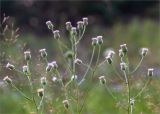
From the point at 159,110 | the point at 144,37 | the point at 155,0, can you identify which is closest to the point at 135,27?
the point at 144,37

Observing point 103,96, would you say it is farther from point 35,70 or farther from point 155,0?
point 155,0

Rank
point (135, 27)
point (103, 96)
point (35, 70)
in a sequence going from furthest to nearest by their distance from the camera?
point (135, 27) < point (103, 96) < point (35, 70)

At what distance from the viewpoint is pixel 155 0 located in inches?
584

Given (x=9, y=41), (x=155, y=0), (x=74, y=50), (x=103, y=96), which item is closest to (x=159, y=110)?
(x=74, y=50)

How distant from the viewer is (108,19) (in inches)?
515

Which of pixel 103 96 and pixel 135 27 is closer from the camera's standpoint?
pixel 103 96

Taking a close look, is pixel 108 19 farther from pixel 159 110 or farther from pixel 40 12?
pixel 159 110

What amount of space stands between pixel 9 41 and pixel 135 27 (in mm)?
8043

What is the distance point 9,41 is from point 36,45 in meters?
8.20

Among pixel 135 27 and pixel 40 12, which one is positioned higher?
pixel 40 12

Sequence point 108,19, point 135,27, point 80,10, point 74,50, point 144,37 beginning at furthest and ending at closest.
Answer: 1. point 80,10
2. point 108,19
3. point 135,27
4. point 144,37
5. point 74,50

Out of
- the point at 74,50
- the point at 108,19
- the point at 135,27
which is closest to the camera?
the point at 74,50

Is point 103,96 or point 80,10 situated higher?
point 80,10

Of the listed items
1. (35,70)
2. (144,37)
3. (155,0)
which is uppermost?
(155,0)
